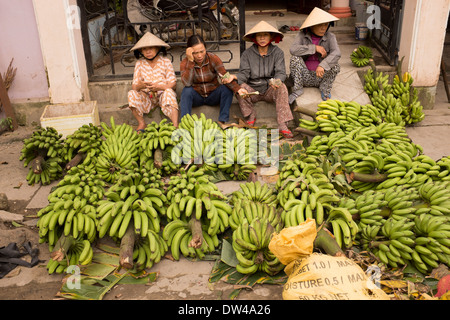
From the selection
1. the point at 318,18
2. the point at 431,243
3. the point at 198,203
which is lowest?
the point at 431,243

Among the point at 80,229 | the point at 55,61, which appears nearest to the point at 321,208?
the point at 80,229

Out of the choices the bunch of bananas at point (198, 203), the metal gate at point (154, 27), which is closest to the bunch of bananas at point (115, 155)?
the bunch of bananas at point (198, 203)

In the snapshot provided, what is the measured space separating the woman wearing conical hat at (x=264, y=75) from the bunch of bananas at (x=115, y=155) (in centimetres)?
158

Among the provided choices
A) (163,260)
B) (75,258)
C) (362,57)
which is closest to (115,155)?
(75,258)

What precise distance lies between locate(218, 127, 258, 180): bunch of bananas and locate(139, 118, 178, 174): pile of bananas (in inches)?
20.9

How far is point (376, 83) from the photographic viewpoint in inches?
234

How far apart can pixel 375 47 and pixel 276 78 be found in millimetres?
2718

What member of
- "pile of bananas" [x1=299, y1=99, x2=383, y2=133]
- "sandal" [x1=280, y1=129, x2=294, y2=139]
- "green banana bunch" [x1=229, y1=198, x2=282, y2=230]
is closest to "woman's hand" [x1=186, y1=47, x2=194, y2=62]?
"sandal" [x1=280, y1=129, x2=294, y2=139]

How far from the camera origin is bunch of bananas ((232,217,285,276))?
124 inches

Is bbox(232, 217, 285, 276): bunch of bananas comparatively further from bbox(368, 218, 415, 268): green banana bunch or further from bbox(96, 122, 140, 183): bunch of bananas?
bbox(96, 122, 140, 183): bunch of bananas

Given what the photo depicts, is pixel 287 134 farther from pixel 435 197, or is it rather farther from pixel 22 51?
pixel 22 51

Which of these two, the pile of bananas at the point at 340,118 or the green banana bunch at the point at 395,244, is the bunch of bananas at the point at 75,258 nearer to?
the green banana bunch at the point at 395,244

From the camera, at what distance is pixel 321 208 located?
324 cm

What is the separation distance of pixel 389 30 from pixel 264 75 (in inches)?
93.4
